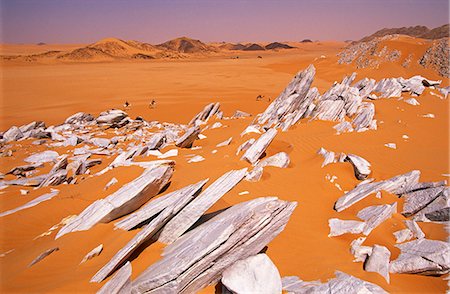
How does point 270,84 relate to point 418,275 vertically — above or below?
above

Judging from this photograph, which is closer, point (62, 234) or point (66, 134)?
point (62, 234)

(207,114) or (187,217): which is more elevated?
(207,114)

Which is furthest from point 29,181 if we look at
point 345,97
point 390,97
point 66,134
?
point 390,97

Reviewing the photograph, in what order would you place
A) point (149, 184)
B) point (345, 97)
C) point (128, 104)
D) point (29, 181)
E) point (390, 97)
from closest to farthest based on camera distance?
point (149, 184)
point (29, 181)
point (345, 97)
point (390, 97)
point (128, 104)

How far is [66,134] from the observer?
15570mm

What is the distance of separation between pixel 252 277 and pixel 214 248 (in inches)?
24.4

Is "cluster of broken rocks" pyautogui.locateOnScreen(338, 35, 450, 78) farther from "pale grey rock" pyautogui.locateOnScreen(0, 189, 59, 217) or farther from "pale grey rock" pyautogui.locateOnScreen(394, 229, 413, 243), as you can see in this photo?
"pale grey rock" pyautogui.locateOnScreen(0, 189, 59, 217)

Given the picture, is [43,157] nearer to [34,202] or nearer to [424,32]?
[34,202]

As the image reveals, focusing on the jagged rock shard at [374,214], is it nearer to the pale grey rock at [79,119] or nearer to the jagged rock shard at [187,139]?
the jagged rock shard at [187,139]

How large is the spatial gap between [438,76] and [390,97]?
1326 cm

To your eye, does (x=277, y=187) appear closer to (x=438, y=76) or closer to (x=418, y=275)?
(x=418, y=275)

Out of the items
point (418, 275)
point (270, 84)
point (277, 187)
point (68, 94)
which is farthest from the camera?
point (270, 84)

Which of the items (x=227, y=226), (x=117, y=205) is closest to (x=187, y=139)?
(x=117, y=205)

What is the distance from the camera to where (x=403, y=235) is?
4879 millimetres
